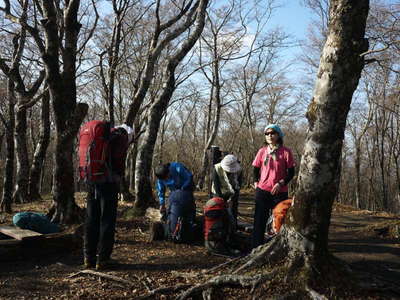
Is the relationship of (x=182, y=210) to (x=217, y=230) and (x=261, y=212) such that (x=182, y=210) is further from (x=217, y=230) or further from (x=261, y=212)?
(x=261, y=212)

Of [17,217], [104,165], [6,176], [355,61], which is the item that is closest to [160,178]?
[104,165]

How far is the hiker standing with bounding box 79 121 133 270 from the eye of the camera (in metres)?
3.81

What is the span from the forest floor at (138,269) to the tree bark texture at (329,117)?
2.60 ft

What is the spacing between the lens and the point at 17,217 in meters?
5.02

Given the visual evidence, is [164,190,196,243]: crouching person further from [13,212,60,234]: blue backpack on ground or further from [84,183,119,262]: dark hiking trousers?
[13,212,60,234]: blue backpack on ground

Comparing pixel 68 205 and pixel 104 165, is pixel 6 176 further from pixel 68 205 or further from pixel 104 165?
pixel 104 165

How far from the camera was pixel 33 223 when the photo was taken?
5145mm

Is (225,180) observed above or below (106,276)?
above

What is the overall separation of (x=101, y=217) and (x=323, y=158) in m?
2.64

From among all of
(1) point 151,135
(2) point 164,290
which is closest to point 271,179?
(2) point 164,290

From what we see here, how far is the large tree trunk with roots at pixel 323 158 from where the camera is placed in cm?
309

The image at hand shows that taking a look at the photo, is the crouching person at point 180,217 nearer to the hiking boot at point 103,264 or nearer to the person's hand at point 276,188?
the hiking boot at point 103,264

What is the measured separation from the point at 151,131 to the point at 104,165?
398cm

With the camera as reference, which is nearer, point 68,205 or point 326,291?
point 326,291
